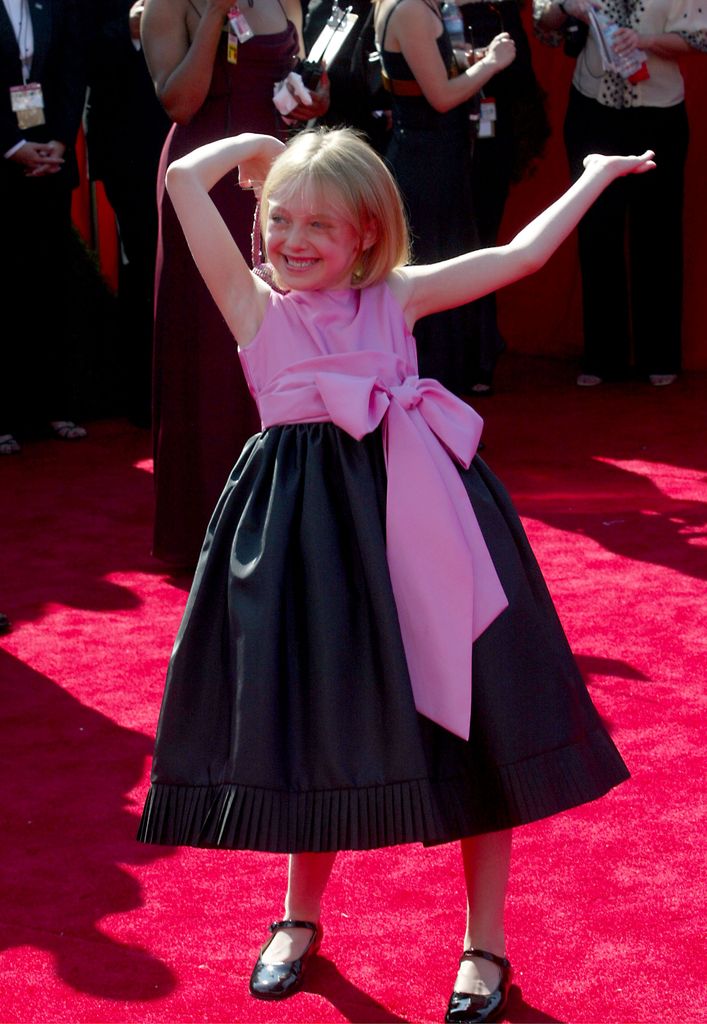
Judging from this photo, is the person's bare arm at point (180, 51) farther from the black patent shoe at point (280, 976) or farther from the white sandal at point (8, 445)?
the black patent shoe at point (280, 976)

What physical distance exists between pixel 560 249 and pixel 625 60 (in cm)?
181

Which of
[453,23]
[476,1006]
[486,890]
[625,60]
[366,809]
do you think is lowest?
[476,1006]

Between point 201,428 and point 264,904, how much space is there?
205cm

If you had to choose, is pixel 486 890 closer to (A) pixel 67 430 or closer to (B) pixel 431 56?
(B) pixel 431 56

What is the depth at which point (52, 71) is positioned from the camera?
6.31m

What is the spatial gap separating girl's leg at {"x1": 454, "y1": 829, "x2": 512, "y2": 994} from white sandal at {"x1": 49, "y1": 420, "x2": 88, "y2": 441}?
456cm

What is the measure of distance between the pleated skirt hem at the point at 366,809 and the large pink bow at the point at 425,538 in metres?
0.12

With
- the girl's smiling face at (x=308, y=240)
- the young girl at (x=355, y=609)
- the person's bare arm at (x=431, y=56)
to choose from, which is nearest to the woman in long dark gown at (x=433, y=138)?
the person's bare arm at (x=431, y=56)

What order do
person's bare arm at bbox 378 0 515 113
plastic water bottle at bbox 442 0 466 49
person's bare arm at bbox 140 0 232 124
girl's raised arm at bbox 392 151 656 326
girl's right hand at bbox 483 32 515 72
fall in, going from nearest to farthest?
girl's raised arm at bbox 392 151 656 326 < person's bare arm at bbox 140 0 232 124 < person's bare arm at bbox 378 0 515 113 < girl's right hand at bbox 483 32 515 72 < plastic water bottle at bbox 442 0 466 49

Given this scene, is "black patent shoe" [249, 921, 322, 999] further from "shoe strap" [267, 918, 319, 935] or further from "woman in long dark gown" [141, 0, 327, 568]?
"woman in long dark gown" [141, 0, 327, 568]

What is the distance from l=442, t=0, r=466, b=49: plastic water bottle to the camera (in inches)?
229

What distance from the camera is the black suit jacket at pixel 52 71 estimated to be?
616 centimetres

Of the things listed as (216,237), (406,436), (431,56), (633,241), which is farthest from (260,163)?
(633,241)

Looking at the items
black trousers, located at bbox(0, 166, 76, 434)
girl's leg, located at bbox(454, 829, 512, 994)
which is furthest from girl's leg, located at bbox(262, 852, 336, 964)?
black trousers, located at bbox(0, 166, 76, 434)
